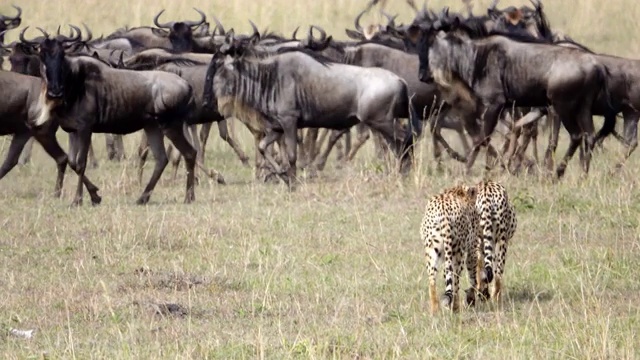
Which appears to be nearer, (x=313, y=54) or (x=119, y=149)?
(x=313, y=54)

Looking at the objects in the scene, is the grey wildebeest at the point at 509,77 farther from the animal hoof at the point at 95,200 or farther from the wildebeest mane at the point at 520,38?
the animal hoof at the point at 95,200

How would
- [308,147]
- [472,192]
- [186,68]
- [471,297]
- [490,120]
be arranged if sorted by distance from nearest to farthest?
[471,297] → [472,192] → [490,120] → [186,68] → [308,147]

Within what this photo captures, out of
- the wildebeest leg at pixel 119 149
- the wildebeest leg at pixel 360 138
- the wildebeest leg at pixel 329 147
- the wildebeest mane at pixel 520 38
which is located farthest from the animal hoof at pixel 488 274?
the wildebeest leg at pixel 119 149

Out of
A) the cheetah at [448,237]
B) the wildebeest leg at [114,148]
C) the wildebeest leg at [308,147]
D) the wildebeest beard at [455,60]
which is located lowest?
the wildebeest leg at [114,148]

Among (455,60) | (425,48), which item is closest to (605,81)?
(455,60)

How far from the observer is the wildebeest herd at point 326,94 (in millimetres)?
13000

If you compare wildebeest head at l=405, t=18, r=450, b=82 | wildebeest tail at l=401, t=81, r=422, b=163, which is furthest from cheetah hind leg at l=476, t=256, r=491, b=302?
wildebeest head at l=405, t=18, r=450, b=82

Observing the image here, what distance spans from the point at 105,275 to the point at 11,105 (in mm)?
5067

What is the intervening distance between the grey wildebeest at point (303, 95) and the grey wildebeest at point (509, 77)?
1.79ft

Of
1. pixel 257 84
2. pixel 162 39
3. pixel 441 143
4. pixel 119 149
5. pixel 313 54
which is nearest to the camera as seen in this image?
pixel 257 84

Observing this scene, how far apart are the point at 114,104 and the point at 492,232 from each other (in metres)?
6.11

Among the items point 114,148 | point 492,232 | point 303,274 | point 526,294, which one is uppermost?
point 492,232

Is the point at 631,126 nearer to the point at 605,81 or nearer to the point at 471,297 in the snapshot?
the point at 605,81

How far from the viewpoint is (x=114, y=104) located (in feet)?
42.5
